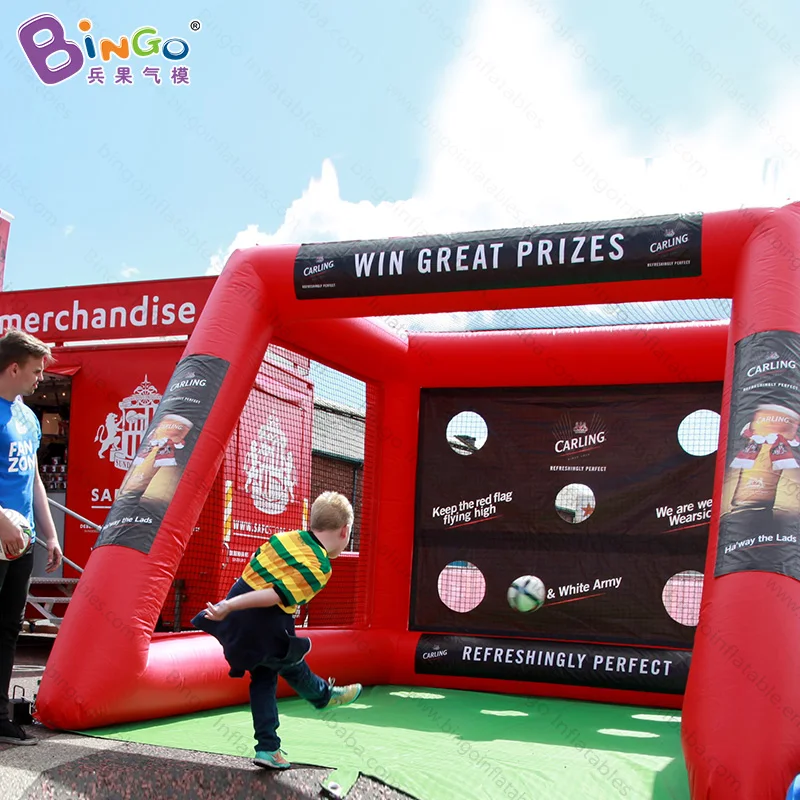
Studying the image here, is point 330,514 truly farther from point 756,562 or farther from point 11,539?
point 756,562

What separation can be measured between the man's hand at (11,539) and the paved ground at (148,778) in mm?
670

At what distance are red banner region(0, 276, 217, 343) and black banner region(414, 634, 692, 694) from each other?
353 centimetres

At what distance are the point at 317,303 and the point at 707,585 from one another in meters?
2.35

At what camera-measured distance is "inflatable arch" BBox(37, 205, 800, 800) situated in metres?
3.08

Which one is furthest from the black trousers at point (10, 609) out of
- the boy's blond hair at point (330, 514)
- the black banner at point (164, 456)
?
the boy's blond hair at point (330, 514)

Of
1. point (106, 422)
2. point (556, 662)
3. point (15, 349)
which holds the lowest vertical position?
point (556, 662)

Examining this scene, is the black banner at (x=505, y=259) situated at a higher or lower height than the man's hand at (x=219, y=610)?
higher

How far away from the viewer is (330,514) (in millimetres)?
3221

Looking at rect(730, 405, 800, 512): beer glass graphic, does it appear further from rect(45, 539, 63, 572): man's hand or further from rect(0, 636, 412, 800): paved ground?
rect(45, 539, 63, 572): man's hand

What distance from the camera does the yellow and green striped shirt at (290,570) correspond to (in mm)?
3094

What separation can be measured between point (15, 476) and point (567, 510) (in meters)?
3.45

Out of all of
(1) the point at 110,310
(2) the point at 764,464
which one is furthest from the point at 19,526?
(1) the point at 110,310

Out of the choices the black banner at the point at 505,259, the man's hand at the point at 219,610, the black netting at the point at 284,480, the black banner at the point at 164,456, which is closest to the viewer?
the man's hand at the point at 219,610

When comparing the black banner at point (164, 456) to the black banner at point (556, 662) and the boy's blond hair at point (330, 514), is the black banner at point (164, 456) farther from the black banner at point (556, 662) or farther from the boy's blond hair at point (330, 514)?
the black banner at point (556, 662)
